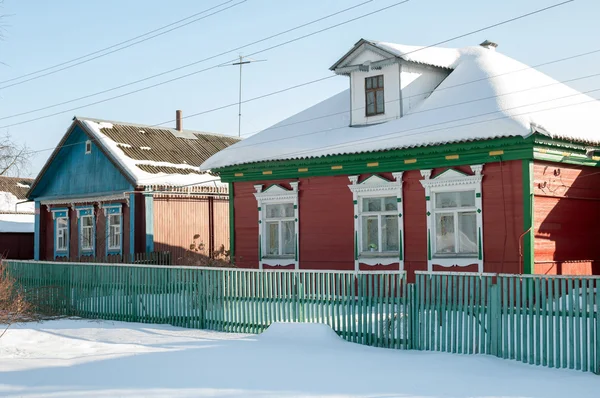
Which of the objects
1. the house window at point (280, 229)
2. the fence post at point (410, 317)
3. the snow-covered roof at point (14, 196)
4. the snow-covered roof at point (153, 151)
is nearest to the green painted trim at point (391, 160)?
the house window at point (280, 229)

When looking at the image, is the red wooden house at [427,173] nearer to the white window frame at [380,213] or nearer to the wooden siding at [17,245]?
the white window frame at [380,213]

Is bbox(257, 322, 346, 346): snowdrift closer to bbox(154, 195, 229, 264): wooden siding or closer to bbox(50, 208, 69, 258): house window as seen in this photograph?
bbox(154, 195, 229, 264): wooden siding

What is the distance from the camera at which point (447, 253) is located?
1580 cm

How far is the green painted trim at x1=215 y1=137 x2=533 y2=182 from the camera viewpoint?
47.9 ft

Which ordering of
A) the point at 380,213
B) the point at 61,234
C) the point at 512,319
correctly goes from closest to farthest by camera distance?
the point at 512,319
the point at 380,213
the point at 61,234

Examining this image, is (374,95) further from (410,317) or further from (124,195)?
(124,195)

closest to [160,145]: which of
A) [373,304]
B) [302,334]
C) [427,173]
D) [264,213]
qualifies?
[264,213]

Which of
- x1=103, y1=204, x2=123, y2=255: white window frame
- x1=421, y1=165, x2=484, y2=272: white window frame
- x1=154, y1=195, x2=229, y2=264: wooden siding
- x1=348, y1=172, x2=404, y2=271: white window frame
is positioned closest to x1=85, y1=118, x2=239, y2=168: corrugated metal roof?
x1=154, y1=195, x2=229, y2=264: wooden siding

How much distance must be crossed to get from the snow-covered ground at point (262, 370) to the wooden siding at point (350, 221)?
4.86m

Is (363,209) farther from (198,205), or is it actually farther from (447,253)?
(198,205)

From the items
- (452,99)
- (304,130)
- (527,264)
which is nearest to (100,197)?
(304,130)

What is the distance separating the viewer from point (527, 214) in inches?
566

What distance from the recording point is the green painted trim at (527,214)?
14320 mm

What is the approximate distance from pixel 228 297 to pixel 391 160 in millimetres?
5441
